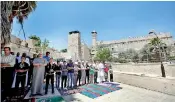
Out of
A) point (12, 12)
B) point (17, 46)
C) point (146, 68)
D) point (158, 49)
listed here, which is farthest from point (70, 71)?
point (158, 49)

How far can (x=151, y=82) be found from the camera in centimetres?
751

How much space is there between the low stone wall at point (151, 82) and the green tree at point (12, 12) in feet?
22.8

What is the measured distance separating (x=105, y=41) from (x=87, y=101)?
63.4 meters

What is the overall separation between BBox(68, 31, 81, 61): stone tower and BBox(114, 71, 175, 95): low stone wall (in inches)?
1449

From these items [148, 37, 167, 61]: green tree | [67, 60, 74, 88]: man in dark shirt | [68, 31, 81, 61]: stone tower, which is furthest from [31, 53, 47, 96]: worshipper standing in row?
[68, 31, 81, 61]: stone tower

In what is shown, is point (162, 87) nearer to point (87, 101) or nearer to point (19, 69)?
point (87, 101)

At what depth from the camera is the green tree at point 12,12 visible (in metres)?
4.02

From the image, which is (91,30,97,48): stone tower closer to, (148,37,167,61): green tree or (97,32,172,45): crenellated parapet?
(97,32,172,45): crenellated parapet

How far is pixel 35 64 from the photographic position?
190 inches

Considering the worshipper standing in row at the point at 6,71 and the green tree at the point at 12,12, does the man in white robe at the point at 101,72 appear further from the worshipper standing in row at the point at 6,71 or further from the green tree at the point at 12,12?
the worshipper standing in row at the point at 6,71

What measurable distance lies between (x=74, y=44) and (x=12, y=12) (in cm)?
4354

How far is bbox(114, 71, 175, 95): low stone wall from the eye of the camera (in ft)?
21.3

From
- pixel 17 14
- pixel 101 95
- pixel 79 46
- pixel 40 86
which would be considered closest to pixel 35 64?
pixel 40 86

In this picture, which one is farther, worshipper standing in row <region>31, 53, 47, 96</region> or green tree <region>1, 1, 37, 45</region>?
worshipper standing in row <region>31, 53, 47, 96</region>
